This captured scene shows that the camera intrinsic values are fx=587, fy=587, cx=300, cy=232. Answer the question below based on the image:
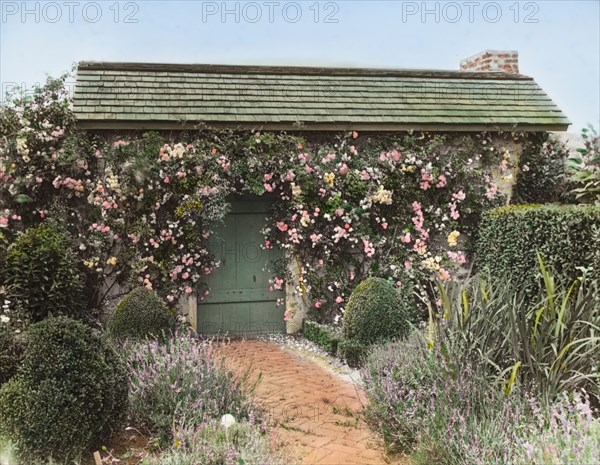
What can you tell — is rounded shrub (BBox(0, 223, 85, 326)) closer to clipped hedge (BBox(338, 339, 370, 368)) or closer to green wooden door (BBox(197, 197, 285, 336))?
green wooden door (BBox(197, 197, 285, 336))

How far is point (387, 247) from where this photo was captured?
31.1ft

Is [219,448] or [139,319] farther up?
[139,319]

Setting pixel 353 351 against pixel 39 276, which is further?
pixel 39 276

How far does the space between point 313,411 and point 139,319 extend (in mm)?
2297

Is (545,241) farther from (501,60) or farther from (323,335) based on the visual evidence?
(501,60)

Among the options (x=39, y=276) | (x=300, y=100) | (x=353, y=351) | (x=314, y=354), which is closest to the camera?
(x=353, y=351)

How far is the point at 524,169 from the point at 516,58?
3.15 m

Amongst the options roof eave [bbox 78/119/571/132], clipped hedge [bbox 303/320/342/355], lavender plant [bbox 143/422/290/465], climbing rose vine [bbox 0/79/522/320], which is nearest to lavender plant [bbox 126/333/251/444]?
lavender plant [bbox 143/422/290/465]

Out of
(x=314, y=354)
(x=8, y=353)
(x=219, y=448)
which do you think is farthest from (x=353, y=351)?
(x=8, y=353)

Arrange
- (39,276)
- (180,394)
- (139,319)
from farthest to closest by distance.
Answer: (39,276), (139,319), (180,394)

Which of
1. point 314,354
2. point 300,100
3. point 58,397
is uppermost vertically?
point 300,100

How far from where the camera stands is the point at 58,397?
4148 millimetres

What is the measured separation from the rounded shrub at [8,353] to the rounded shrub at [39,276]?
2.15 metres

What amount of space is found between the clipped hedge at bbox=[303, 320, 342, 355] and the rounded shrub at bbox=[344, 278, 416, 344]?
431 mm
